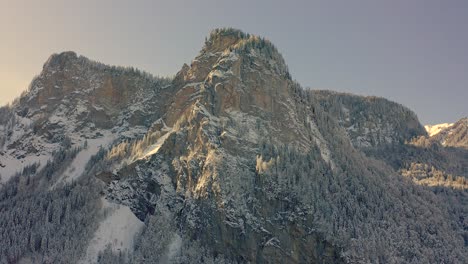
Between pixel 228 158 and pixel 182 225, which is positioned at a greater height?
pixel 228 158

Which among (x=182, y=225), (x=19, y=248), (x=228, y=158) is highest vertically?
(x=228, y=158)

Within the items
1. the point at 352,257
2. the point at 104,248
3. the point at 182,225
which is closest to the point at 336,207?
the point at 352,257

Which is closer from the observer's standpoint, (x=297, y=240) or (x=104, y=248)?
(x=297, y=240)

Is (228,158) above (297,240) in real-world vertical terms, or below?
above

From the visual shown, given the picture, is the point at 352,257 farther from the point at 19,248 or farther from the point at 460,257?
the point at 19,248

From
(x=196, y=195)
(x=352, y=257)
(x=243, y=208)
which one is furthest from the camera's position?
(x=196, y=195)

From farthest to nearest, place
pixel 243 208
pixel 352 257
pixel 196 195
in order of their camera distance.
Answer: pixel 196 195
pixel 243 208
pixel 352 257

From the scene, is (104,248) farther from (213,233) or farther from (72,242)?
(213,233)

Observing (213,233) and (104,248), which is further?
(104,248)

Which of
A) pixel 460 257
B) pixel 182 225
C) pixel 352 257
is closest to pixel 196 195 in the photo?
pixel 182 225
